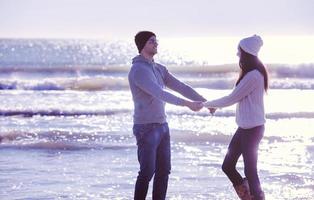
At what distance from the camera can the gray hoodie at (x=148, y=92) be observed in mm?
5969

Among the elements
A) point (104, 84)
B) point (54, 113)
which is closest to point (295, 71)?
point (104, 84)

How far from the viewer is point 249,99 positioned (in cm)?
625

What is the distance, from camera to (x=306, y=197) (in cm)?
782

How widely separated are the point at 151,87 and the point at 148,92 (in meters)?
0.06

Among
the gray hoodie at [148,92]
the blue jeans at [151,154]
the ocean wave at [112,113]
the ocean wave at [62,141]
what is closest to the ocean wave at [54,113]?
the ocean wave at [112,113]

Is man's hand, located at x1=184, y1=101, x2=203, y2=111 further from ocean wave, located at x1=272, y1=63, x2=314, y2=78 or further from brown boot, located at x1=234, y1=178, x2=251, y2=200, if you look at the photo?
ocean wave, located at x1=272, y1=63, x2=314, y2=78

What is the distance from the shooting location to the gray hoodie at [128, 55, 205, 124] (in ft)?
19.6

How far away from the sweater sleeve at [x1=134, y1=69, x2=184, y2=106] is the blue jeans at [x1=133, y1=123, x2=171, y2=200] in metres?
0.33

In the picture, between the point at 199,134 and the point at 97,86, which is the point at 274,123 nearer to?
the point at 199,134

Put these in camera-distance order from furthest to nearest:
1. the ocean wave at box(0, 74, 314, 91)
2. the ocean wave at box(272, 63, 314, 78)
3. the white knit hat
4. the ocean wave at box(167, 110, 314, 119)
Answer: the ocean wave at box(272, 63, 314, 78) → the ocean wave at box(0, 74, 314, 91) → the ocean wave at box(167, 110, 314, 119) → the white knit hat

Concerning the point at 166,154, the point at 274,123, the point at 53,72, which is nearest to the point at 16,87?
the point at 53,72

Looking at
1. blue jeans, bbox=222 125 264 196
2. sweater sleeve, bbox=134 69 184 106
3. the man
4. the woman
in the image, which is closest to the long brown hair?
the woman

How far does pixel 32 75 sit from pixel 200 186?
110 feet

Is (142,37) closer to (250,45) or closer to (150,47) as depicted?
(150,47)
